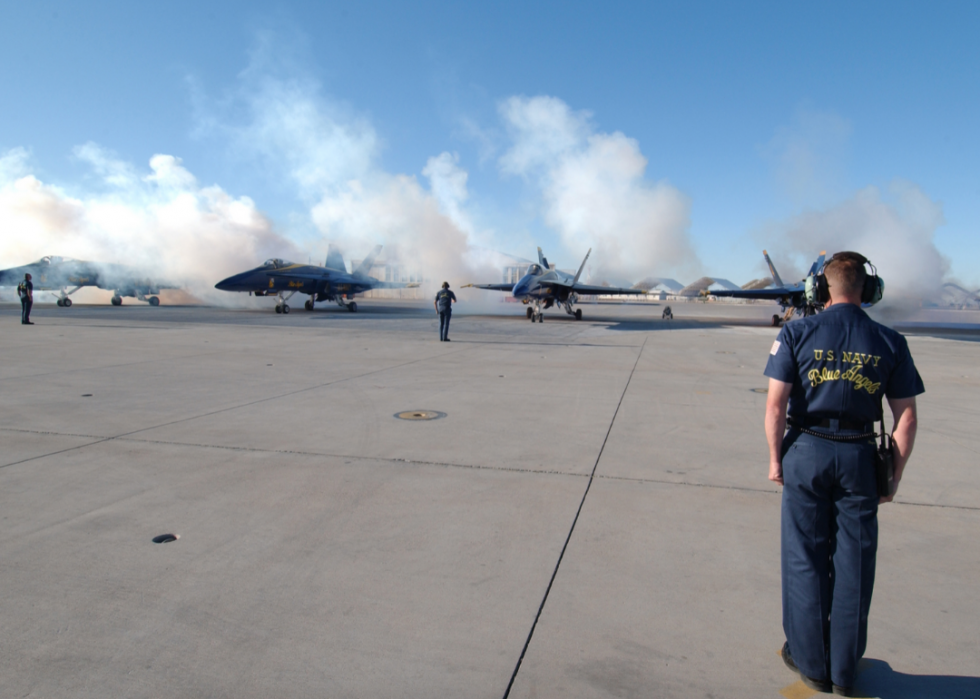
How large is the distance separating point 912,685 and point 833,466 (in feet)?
3.16

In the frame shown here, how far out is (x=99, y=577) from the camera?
326 centimetres

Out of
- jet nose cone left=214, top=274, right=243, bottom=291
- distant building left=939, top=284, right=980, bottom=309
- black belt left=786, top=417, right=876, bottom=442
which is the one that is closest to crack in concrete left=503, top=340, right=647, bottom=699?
black belt left=786, top=417, right=876, bottom=442

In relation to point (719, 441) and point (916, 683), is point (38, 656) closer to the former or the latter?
point (916, 683)

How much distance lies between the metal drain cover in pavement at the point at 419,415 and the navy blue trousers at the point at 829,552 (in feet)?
16.4

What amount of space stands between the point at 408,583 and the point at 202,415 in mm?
4936

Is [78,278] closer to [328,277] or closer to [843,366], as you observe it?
[328,277]

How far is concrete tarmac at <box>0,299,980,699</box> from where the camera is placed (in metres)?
2.57

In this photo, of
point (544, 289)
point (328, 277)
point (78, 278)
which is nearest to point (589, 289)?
point (544, 289)

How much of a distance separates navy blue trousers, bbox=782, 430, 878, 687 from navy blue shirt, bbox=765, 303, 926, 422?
0.50 feet

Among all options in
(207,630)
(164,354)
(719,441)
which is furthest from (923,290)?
(207,630)

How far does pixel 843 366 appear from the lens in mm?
2553

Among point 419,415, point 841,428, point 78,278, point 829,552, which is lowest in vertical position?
point 419,415

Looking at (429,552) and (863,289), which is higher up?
(863,289)

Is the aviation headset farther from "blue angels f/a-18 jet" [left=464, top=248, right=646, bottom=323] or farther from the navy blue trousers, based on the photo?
"blue angels f/a-18 jet" [left=464, top=248, right=646, bottom=323]
